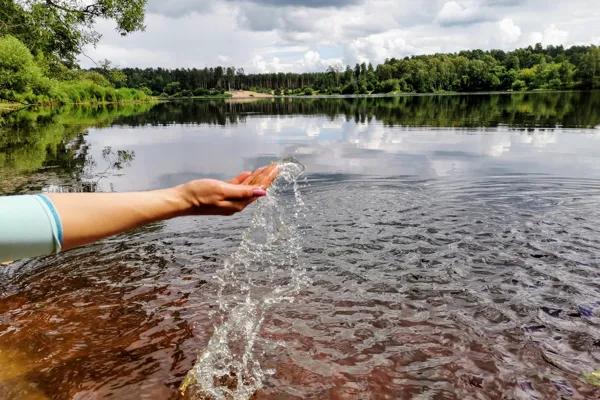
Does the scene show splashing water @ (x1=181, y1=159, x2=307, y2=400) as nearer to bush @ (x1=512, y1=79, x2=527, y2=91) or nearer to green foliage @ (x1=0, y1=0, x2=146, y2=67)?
green foliage @ (x1=0, y1=0, x2=146, y2=67)

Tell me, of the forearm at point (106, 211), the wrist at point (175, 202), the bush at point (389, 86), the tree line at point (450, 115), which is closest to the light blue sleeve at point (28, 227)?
the forearm at point (106, 211)

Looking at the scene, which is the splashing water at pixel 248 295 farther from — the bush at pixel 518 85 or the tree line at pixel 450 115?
the bush at pixel 518 85

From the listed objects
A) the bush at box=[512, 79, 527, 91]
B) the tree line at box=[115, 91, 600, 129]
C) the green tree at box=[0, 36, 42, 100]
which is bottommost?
the tree line at box=[115, 91, 600, 129]

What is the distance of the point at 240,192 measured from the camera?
261cm

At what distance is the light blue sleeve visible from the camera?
60.5 inches

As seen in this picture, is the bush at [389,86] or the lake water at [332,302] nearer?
the lake water at [332,302]

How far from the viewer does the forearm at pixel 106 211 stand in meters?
1.76

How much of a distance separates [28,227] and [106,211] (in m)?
0.41

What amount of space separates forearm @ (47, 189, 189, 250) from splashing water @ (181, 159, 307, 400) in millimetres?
2083

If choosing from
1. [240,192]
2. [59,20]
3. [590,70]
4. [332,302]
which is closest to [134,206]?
[240,192]

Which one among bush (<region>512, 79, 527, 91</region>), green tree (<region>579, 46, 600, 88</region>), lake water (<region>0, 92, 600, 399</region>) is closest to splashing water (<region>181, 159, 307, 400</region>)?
lake water (<region>0, 92, 600, 399</region>)

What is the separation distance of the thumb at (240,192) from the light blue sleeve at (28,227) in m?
1.04

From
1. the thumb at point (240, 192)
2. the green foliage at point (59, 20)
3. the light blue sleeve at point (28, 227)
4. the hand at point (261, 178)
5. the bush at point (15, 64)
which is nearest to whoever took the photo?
the light blue sleeve at point (28, 227)

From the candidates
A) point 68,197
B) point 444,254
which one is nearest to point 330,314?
point 444,254
